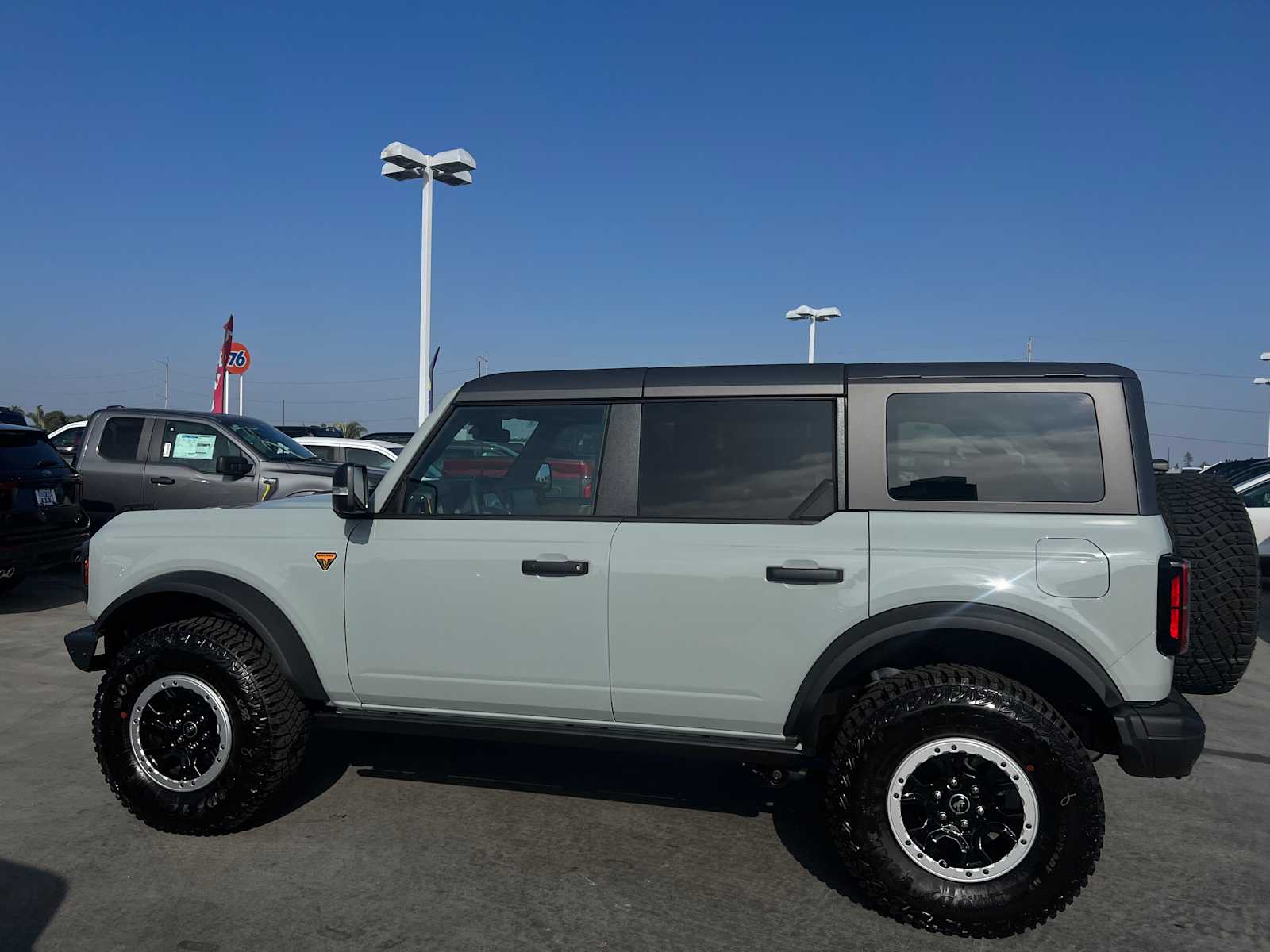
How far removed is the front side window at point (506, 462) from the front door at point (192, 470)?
7.83 m

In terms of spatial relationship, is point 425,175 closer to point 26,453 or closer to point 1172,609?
point 26,453

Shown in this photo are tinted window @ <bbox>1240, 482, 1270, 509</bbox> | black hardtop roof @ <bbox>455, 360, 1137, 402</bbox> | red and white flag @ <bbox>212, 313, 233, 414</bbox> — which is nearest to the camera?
black hardtop roof @ <bbox>455, 360, 1137, 402</bbox>

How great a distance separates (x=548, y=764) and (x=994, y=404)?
9.28 feet

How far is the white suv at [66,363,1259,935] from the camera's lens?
336 centimetres

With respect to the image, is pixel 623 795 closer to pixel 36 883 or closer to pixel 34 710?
pixel 36 883

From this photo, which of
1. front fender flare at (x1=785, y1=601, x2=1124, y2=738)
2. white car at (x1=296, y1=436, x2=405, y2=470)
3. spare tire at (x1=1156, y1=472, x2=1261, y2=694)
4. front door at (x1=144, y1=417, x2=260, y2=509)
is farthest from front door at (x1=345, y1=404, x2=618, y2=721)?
white car at (x1=296, y1=436, x2=405, y2=470)

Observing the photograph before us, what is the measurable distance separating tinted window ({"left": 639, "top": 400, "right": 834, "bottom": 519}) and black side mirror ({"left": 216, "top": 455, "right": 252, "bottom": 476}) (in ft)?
27.1

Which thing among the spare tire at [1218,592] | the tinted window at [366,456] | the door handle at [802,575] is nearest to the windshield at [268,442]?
the tinted window at [366,456]

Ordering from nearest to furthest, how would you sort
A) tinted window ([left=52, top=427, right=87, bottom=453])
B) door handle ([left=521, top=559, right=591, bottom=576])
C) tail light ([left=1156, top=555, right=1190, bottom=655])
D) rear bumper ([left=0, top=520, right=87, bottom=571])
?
tail light ([left=1156, top=555, right=1190, bottom=655]) < door handle ([left=521, top=559, right=591, bottom=576]) < rear bumper ([left=0, top=520, right=87, bottom=571]) < tinted window ([left=52, top=427, right=87, bottom=453])

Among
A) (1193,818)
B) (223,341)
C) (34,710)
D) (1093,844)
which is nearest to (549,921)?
(1093,844)

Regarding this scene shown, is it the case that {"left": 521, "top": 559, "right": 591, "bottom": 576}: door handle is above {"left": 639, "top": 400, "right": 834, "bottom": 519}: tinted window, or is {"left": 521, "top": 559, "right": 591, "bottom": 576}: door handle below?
below

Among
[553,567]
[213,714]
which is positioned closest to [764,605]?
[553,567]

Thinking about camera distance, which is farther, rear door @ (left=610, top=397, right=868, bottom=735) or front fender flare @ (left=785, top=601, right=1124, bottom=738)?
rear door @ (left=610, top=397, right=868, bottom=735)

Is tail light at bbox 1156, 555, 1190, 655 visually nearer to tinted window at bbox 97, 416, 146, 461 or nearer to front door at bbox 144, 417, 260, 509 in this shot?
front door at bbox 144, 417, 260, 509
